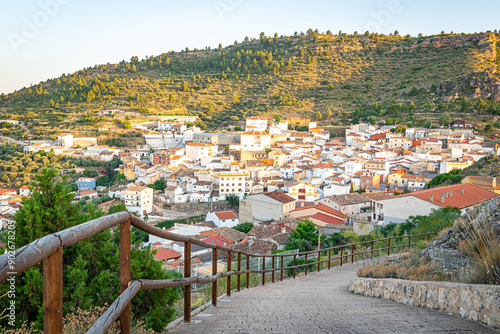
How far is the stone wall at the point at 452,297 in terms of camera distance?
252 cm

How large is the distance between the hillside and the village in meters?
7.75

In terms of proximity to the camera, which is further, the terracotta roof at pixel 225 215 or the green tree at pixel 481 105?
the green tree at pixel 481 105

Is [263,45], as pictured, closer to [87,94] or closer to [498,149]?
[87,94]

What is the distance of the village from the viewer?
820 inches

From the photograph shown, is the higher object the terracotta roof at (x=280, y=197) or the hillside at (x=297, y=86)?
the hillside at (x=297, y=86)

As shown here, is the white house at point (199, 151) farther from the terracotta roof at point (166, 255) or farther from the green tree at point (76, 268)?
the green tree at point (76, 268)

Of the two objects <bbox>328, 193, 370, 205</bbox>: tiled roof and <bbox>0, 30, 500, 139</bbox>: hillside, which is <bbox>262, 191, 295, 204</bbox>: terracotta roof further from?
<bbox>0, 30, 500, 139</bbox>: hillside

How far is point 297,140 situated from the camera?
Result: 56.1 m

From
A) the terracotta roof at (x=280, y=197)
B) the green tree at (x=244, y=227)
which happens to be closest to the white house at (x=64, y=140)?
the green tree at (x=244, y=227)

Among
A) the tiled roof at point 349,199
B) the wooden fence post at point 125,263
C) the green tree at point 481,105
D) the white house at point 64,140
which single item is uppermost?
the green tree at point 481,105

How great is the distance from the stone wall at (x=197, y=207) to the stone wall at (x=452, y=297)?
33707 mm

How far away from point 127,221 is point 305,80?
8751 centimetres

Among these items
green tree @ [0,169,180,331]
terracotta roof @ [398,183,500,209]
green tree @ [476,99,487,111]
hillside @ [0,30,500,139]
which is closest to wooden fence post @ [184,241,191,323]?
green tree @ [0,169,180,331]

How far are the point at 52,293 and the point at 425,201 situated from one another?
790 inches
